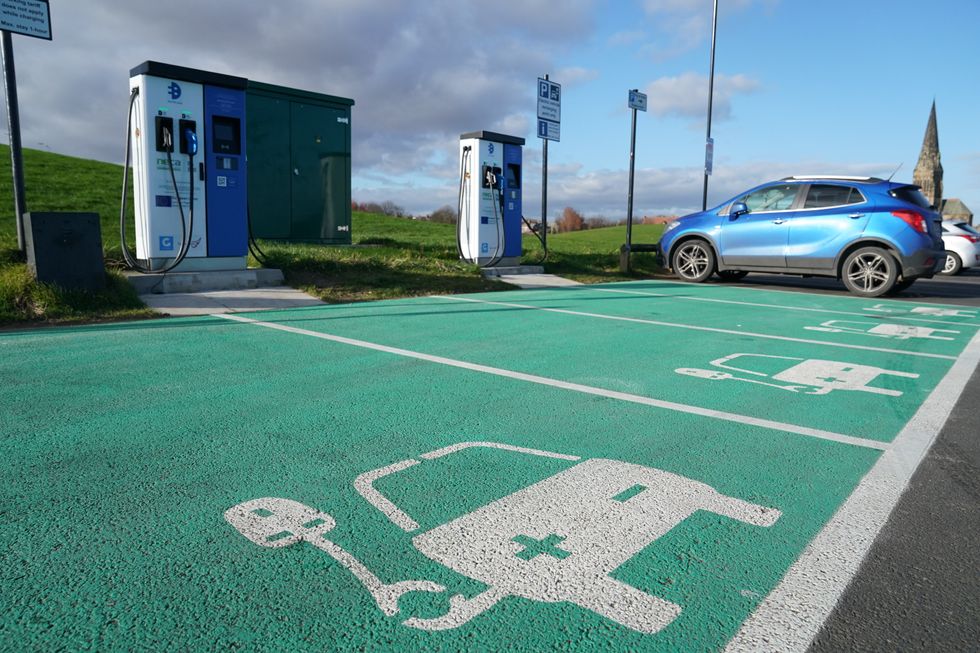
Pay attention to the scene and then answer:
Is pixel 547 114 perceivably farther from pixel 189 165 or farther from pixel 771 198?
pixel 189 165

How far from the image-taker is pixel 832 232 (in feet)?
38.2

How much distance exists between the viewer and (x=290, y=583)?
2.14 meters

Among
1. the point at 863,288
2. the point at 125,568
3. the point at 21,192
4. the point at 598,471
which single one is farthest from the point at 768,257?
the point at 125,568

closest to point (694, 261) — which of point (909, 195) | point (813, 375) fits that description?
point (909, 195)

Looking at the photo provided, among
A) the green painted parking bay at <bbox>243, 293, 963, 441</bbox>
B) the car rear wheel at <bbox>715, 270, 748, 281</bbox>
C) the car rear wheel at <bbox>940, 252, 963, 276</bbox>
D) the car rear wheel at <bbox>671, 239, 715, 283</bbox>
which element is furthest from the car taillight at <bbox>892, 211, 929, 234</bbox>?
the car rear wheel at <bbox>940, 252, 963, 276</bbox>

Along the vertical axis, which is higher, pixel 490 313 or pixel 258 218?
pixel 258 218

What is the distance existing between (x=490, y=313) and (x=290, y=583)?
6.32 m

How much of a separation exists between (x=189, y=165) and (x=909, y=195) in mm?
11012

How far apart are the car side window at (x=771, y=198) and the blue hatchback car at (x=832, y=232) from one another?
0.02 meters

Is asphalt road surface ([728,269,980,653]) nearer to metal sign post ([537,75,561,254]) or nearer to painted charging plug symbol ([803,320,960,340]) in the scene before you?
painted charging plug symbol ([803,320,960,340])

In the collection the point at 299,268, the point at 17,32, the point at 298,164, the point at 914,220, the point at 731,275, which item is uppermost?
the point at 17,32

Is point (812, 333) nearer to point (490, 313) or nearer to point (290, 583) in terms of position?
point (490, 313)

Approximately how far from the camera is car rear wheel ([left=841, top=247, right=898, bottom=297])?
37.1ft

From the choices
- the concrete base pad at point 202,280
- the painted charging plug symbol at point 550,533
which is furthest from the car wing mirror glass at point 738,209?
the painted charging plug symbol at point 550,533
